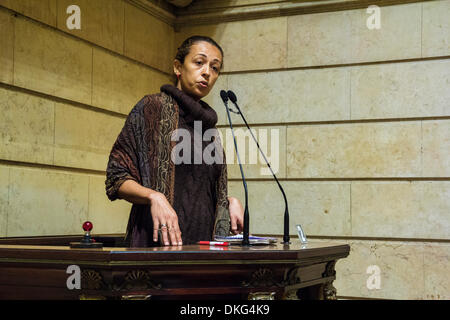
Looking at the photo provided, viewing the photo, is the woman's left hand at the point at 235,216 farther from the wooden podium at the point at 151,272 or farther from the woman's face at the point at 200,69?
the wooden podium at the point at 151,272

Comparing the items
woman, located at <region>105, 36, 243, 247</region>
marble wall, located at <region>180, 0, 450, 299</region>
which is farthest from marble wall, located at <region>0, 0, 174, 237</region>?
woman, located at <region>105, 36, 243, 247</region>

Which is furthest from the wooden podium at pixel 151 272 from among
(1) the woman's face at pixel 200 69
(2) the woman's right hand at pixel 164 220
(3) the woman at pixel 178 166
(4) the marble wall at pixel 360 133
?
(4) the marble wall at pixel 360 133

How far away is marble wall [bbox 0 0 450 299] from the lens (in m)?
5.17

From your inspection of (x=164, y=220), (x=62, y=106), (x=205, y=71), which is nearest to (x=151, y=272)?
(x=164, y=220)

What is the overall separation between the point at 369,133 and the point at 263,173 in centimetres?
114

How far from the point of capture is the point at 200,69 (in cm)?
329

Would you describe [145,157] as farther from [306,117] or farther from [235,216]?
[306,117]

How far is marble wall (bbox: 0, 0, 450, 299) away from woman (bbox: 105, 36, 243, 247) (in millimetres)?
1999

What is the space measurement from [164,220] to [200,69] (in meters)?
0.96

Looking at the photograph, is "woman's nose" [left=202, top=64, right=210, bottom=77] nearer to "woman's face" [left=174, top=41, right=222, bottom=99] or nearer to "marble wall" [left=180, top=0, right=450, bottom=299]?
"woman's face" [left=174, top=41, right=222, bottom=99]

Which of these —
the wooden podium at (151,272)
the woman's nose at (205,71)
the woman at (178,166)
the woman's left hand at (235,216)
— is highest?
the woman's nose at (205,71)

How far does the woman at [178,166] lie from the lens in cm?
302
